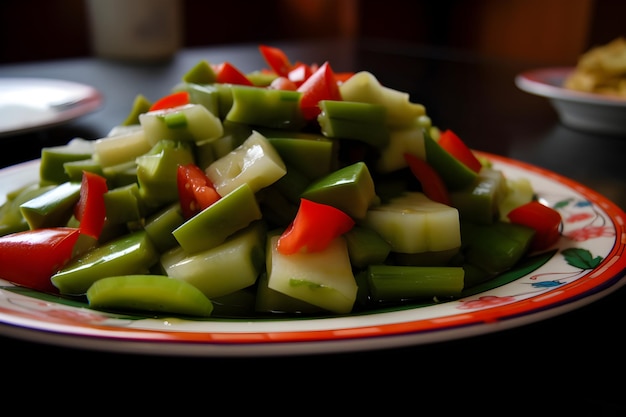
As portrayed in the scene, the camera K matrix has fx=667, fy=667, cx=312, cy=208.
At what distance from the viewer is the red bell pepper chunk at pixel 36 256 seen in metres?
1.04

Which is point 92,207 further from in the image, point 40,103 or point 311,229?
point 40,103

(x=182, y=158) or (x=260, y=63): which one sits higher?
(x=182, y=158)

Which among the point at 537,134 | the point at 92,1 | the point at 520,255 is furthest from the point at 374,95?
the point at 92,1

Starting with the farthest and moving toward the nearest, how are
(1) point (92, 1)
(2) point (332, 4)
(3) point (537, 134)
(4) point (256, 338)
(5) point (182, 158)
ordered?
(2) point (332, 4)
(1) point (92, 1)
(3) point (537, 134)
(5) point (182, 158)
(4) point (256, 338)

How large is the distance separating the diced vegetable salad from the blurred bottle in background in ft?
10.1

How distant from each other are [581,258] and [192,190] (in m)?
0.65

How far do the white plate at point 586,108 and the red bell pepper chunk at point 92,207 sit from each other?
5.71 ft

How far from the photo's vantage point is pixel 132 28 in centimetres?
421

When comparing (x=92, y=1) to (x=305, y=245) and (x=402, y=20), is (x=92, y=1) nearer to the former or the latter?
(x=402, y=20)

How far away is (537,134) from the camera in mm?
2518

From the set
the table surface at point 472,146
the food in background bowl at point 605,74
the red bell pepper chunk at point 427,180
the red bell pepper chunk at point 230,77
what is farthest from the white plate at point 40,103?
the food in background bowl at point 605,74

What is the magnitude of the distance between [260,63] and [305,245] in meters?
3.11

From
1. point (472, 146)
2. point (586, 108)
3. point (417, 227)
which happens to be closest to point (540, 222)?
point (417, 227)

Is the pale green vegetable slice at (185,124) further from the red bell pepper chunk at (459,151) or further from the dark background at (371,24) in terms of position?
the dark background at (371,24)
